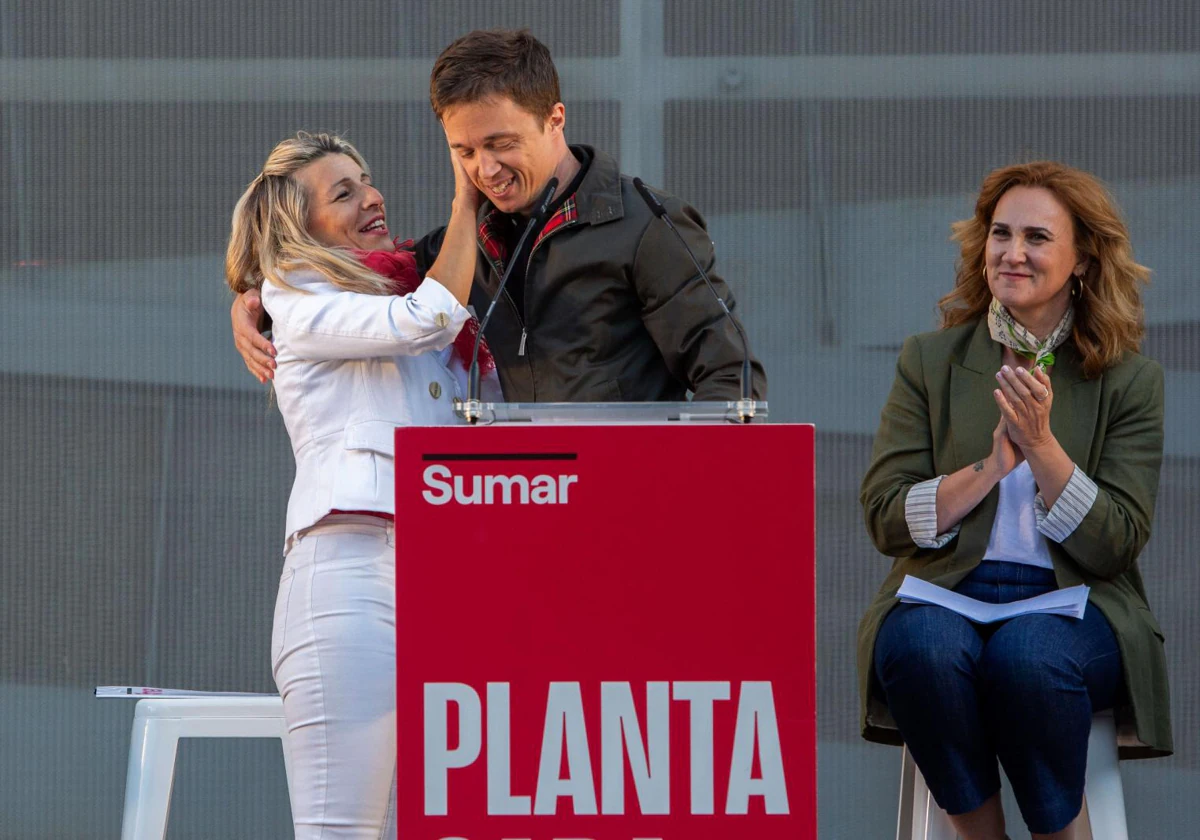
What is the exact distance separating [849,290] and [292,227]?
Answer: 167 cm

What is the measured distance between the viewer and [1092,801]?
2.45m

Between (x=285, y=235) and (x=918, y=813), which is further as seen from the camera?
(x=918, y=813)

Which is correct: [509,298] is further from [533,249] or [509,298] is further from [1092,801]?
[1092,801]

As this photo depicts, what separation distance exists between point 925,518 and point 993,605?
0.56ft

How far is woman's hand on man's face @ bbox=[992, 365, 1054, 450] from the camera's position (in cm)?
240

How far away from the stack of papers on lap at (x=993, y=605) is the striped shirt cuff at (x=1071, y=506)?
9 centimetres

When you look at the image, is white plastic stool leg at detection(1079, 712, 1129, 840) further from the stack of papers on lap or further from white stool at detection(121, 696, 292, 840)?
white stool at detection(121, 696, 292, 840)

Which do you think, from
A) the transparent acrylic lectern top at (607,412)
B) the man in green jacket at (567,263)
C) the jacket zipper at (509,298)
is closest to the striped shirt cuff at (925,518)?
the man in green jacket at (567,263)

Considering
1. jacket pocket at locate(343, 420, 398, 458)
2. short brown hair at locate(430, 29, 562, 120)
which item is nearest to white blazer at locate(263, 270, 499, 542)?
jacket pocket at locate(343, 420, 398, 458)

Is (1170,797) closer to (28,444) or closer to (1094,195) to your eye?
(1094,195)

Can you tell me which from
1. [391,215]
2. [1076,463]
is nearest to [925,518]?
[1076,463]

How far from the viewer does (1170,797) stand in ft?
11.7

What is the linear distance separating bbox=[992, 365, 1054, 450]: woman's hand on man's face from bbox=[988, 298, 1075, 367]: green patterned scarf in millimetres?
217

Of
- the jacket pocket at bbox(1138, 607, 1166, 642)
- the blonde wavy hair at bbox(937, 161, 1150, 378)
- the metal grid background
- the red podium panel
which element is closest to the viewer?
the red podium panel
